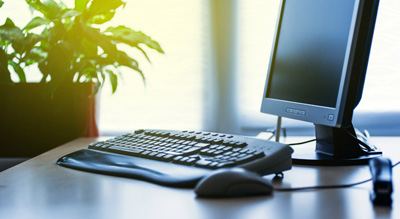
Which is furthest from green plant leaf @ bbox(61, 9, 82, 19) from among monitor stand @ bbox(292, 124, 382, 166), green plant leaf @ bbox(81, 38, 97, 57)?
monitor stand @ bbox(292, 124, 382, 166)

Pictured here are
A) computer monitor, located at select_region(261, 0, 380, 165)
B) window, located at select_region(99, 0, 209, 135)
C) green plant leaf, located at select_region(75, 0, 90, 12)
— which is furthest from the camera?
window, located at select_region(99, 0, 209, 135)

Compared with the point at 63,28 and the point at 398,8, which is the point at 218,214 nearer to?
the point at 63,28

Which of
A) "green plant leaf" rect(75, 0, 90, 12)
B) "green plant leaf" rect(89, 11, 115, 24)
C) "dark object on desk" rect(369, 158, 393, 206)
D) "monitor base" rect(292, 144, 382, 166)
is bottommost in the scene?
"monitor base" rect(292, 144, 382, 166)

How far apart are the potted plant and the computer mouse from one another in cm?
89

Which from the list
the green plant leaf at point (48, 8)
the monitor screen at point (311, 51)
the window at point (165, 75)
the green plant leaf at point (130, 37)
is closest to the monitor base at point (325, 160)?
the monitor screen at point (311, 51)

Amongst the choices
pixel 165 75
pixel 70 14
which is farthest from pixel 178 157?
pixel 165 75

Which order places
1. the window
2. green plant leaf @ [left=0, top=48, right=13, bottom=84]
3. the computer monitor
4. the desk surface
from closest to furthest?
1. the desk surface
2. the computer monitor
3. green plant leaf @ [left=0, top=48, right=13, bottom=84]
4. the window

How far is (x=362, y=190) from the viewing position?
775 millimetres

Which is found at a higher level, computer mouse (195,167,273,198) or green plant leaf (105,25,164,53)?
green plant leaf (105,25,164,53)

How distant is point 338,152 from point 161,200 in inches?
19.4

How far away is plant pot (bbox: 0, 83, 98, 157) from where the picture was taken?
1554 mm

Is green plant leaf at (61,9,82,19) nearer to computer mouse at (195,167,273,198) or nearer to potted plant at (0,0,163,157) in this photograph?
potted plant at (0,0,163,157)

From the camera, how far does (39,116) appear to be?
157cm

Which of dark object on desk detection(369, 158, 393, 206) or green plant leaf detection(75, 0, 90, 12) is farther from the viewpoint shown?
green plant leaf detection(75, 0, 90, 12)
